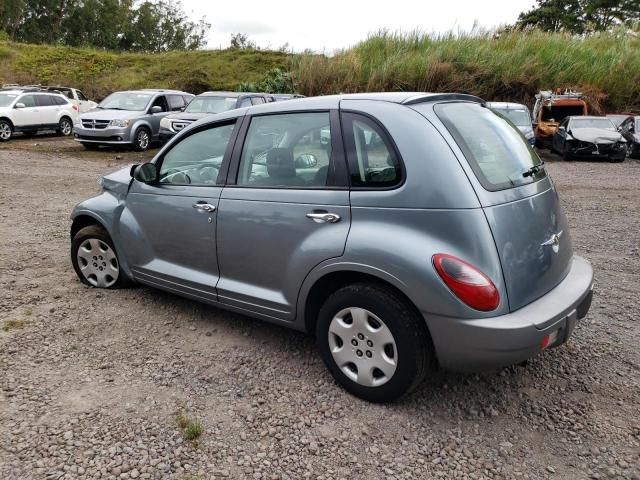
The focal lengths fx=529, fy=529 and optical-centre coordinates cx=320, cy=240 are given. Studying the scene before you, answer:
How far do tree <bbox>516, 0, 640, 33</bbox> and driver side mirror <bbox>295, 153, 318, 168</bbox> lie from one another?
41.4 meters

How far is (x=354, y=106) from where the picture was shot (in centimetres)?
315

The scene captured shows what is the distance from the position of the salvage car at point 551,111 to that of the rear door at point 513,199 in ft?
54.1

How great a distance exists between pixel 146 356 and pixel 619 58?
24057mm

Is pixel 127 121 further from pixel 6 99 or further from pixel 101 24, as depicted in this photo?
pixel 101 24

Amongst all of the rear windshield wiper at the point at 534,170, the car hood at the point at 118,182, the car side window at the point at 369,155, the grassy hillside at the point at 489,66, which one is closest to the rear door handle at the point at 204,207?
the car hood at the point at 118,182

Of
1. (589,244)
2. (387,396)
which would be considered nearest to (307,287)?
(387,396)

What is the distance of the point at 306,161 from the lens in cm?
331

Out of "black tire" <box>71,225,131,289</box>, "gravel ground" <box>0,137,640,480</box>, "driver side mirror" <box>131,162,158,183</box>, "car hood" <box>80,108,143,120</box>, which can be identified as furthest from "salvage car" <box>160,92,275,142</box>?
"driver side mirror" <box>131,162,158,183</box>

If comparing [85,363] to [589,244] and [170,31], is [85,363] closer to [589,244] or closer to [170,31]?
[589,244]

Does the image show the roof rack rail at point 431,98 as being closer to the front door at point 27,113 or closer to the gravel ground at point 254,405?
the gravel ground at point 254,405

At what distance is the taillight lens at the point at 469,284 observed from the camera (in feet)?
8.54

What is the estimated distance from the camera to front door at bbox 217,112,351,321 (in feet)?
10.1

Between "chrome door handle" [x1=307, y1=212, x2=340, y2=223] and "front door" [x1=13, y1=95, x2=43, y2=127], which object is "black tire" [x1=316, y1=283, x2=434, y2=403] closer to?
"chrome door handle" [x1=307, y1=212, x2=340, y2=223]

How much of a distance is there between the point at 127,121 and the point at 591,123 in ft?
45.2
